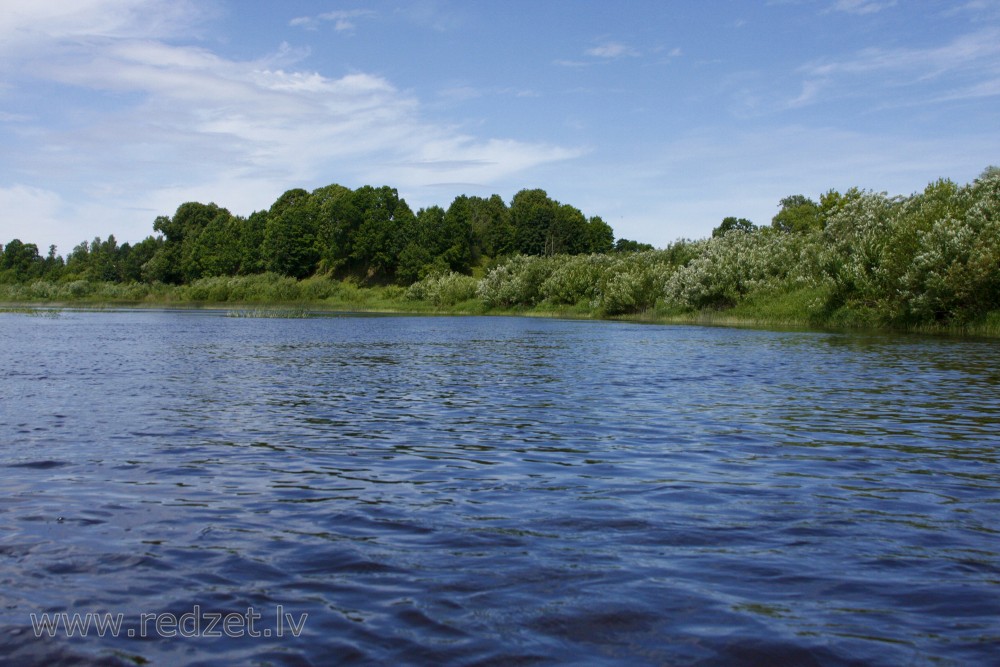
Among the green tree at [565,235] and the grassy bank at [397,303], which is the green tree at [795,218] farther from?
the grassy bank at [397,303]

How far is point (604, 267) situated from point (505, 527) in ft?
315

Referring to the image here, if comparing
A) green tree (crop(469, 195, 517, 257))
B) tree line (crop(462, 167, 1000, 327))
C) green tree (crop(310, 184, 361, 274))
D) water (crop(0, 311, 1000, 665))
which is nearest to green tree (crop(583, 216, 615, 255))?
green tree (crop(469, 195, 517, 257))

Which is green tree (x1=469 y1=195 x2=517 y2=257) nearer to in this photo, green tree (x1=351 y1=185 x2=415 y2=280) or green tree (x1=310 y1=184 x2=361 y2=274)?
green tree (x1=351 y1=185 x2=415 y2=280)

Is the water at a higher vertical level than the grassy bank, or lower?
lower

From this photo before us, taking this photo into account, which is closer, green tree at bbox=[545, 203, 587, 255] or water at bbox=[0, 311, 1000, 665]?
water at bbox=[0, 311, 1000, 665]

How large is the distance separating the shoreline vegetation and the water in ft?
109

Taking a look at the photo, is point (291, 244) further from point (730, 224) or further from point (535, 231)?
point (730, 224)

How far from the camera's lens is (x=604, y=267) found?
10425 centimetres

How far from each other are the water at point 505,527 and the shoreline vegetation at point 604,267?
109ft

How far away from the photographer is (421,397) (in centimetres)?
2270

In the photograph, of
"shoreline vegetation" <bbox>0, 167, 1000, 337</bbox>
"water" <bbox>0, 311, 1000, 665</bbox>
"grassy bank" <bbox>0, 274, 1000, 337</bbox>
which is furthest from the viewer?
"grassy bank" <bbox>0, 274, 1000, 337</bbox>

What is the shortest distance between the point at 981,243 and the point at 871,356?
61.0 ft

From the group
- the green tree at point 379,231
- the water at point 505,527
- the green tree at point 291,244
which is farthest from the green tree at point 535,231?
the water at point 505,527

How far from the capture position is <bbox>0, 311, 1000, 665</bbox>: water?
666 cm
